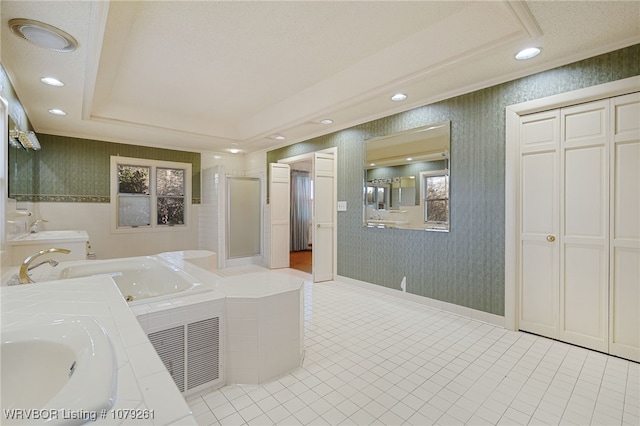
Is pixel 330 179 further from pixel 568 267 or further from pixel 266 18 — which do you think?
pixel 568 267

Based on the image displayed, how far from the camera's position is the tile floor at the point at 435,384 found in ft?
5.45

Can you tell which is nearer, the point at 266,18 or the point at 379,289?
the point at 266,18

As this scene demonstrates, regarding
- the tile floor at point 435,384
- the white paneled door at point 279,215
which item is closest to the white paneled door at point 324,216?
the white paneled door at point 279,215

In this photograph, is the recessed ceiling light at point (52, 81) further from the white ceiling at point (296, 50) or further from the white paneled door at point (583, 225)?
the white paneled door at point (583, 225)

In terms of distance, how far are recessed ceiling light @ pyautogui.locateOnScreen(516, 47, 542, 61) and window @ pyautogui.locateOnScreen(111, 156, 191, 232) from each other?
5.54 meters

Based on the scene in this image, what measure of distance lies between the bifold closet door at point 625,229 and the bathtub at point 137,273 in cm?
353

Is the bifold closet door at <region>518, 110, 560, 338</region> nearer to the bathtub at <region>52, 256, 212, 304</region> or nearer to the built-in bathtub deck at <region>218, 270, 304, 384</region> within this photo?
the built-in bathtub deck at <region>218, 270, 304, 384</region>

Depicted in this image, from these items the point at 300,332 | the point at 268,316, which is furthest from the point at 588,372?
the point at 268,316

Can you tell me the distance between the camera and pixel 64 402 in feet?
2.02

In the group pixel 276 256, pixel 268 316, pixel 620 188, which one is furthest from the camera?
pixel 276 256

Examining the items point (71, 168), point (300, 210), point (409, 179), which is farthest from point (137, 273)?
point (300, 210)

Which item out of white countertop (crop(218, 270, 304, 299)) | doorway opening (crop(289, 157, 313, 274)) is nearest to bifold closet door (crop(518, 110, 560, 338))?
white countertop (crop(218, 270, 304, 299))

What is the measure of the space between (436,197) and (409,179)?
16.4 inches

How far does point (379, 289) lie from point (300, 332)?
205 centimetres
